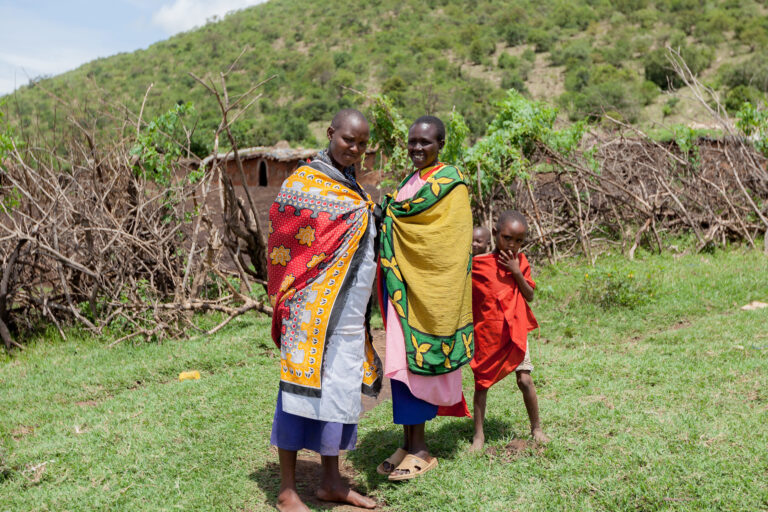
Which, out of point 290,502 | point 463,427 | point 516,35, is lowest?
point 463,427

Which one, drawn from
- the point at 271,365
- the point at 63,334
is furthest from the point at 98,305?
the point at 271,365

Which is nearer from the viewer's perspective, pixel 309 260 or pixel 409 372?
pixel 309 260

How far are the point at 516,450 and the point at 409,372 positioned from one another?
0.86 metres

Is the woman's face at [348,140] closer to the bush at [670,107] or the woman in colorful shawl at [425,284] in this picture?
the woman in colorful shawl at [425,284]

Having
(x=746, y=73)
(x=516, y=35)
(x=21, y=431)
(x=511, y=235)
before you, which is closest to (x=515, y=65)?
(x=516, y=35)

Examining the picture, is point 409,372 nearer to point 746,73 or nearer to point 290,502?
point 290,502

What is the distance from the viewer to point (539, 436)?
339 centimetres

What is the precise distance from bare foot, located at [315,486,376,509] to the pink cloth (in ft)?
1.82

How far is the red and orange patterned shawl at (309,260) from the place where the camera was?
2766 mm

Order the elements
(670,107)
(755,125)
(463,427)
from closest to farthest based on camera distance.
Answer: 1. (463,427)
2. (755,125)
3. (670,107)

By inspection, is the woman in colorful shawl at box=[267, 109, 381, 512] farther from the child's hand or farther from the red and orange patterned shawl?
the child's hand

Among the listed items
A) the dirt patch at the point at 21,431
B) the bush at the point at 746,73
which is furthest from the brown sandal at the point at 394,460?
the bush at the point at 746,73

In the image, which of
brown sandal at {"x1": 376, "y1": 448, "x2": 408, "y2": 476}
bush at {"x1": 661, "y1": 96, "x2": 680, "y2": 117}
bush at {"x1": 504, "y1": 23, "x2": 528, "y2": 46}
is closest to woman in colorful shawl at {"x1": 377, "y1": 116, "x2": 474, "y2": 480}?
brown sandal at {"x1": 376, "y1": 448, "x2": 408, "y2": 476}

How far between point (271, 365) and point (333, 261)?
2851 mm
